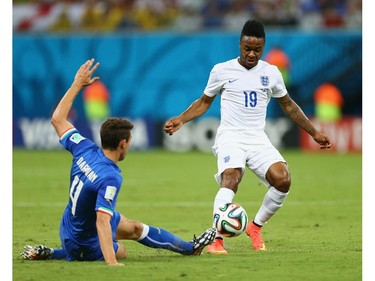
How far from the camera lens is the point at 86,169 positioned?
7891mm

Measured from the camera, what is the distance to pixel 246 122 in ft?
30.8

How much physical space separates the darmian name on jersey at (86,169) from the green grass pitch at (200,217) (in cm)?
75

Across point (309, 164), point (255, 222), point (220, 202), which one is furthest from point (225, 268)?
point (309, 164)

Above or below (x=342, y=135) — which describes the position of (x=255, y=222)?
below

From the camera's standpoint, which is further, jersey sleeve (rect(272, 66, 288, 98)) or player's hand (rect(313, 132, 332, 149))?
player's hand (rect(313, 132, 332, 149))

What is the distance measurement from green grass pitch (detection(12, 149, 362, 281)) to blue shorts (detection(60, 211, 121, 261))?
5.3 inches

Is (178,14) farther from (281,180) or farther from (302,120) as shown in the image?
(281,180)

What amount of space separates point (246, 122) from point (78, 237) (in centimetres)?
230

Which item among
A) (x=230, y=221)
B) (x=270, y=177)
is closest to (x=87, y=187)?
(x=230, y=221)

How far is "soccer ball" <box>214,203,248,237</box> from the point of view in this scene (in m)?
8.45

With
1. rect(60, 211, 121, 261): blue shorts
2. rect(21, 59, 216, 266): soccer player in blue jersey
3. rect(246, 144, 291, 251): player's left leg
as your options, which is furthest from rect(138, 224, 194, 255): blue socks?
rect(246, 144, 291, 251): player's left leg

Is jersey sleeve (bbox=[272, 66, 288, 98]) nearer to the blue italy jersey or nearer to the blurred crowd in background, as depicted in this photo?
the blue italy jersey

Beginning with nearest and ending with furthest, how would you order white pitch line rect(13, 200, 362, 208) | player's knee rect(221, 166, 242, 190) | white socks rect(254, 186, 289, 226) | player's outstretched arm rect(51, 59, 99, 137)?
player's outstretched arm rect(51, 59, 99, 137)
player's knee rect(221, 166, 242, 190)
white socks rect(254, 186, 289, 226)
white pitch line rect(13, 200, 362, 208)

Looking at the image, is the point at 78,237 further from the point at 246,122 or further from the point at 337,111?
the point at 337,111
